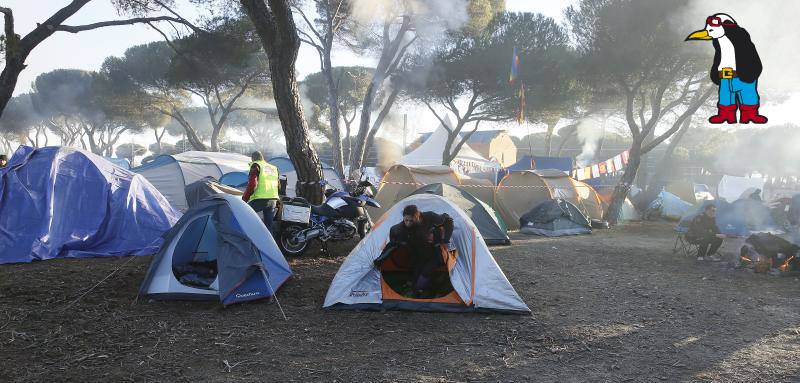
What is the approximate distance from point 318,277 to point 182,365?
263 cm

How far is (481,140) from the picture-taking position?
34.3m

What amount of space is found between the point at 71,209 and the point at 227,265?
12.1 feet

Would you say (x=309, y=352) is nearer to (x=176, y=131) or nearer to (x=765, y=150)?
(x=765, y=150)

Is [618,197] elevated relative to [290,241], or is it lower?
elevated

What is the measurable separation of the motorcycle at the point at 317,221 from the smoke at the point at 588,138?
21620 mm

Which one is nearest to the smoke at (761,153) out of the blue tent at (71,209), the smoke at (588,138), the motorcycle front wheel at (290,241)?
the smoke at (588,138)

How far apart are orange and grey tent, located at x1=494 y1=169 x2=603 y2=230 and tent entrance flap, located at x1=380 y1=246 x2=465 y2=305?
7.16 metres

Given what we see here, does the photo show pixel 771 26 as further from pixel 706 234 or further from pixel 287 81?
pixel 287 81

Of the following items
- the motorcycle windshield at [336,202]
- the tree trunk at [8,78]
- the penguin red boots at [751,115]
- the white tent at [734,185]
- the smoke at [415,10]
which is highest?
the smoke at [415,10]

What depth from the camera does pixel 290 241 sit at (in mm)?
7102

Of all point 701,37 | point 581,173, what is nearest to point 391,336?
point 701,37

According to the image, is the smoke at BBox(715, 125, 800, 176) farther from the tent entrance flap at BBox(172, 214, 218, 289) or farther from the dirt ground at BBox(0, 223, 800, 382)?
the tent entrance flap at BBox(172, 214, 218, 289)

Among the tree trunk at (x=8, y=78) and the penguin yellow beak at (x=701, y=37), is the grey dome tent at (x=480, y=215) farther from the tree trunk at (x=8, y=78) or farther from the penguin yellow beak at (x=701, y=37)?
the tree trunk at (x=8, y=78)

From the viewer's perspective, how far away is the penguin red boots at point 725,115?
7.01 m
